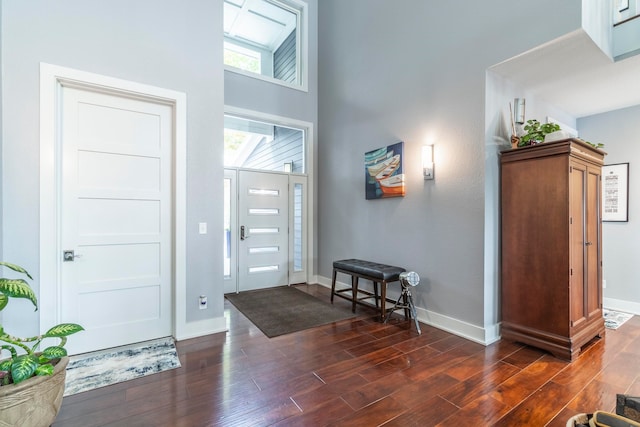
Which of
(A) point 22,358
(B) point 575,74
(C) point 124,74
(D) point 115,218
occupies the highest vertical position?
(B) point 575,74

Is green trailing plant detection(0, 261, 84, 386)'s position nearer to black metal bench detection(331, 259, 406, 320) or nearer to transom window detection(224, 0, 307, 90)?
black metal bench detection(331, 259, 406, 320)

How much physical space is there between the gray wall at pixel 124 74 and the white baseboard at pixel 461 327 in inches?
92.7

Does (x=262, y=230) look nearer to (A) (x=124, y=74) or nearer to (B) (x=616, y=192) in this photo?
(A) (x=124, y=74)

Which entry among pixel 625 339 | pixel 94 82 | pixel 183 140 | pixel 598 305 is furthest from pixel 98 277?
pixel 625 339

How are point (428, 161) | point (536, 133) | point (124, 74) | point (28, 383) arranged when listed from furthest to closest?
point (428, 161), point (536, 133), point (124, 74), point (28, 383)

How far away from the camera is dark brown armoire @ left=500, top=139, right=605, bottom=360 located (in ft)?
8.87

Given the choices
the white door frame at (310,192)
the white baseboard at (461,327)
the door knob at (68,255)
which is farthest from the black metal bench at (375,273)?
the door knob at (68,255)

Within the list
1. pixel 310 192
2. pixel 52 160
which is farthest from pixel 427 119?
pixel 52 160

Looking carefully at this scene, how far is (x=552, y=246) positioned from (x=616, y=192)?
7.54ft

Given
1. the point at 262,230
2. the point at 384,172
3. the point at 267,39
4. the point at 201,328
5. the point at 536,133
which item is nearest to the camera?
the point at 536,133

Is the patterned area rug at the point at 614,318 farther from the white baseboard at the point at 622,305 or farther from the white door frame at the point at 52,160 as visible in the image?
the white door frame at the point at 52,160

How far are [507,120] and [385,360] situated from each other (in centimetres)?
276

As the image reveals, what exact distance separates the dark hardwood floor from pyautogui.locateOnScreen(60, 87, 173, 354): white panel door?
635 mm

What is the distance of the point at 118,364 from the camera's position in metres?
2.54
